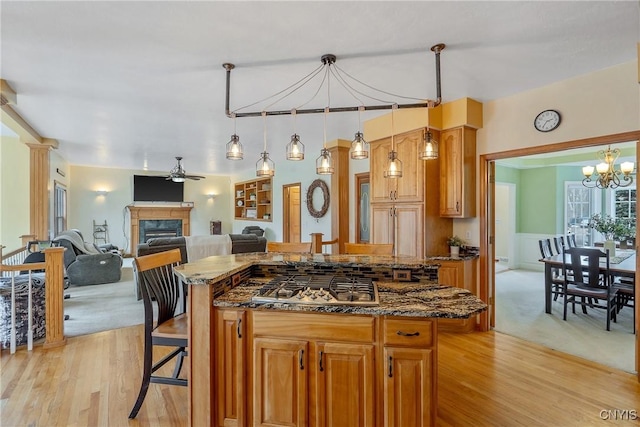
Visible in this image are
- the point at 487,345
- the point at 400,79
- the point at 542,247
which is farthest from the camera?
the point at 542,247

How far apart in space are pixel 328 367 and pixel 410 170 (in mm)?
2725

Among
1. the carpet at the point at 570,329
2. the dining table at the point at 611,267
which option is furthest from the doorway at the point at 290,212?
the dining table at the point at 611,267

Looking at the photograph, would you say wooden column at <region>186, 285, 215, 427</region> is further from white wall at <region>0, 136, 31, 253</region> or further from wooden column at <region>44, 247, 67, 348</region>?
white wall at <region>0, 136, 31, 253</region>

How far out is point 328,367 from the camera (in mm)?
1790

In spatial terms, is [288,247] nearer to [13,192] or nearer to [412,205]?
[412,205]

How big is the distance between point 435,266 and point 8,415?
3.03 meters

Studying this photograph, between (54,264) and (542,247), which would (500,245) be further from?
(54,264)

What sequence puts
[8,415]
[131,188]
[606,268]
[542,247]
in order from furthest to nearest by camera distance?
[131,188] < [542,247] < [606,268] < [8,415]

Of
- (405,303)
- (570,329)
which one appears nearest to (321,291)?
(405,303)

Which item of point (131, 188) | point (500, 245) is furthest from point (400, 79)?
point (131, 188)

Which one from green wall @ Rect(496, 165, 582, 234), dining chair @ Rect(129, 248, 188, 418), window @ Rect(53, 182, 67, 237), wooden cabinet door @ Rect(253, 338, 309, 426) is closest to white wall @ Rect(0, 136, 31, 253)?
window @ Rect(53, 182, 67, 237)

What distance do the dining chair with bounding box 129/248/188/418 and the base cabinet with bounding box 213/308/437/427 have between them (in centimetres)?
43

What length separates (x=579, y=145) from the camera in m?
3.04

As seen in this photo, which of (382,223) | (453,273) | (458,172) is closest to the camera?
(453,273)
